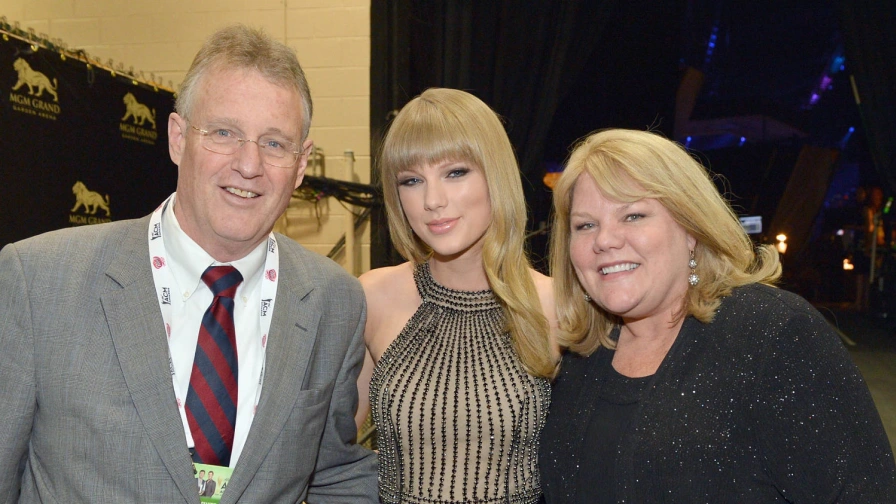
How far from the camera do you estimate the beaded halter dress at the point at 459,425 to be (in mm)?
1938

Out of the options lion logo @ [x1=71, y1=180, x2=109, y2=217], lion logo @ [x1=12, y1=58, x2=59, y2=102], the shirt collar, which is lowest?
lion logo @ [x1=71, y1=180, x2=109, y2=217]

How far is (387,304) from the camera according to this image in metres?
2.21

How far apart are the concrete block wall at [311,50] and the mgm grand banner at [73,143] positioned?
41.9 inches

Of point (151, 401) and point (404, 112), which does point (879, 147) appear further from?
point (151, 401)

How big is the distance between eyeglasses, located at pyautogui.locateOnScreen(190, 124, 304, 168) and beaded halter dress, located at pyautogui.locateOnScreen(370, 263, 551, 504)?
77 cm

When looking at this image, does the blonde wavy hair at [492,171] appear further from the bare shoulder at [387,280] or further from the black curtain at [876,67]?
the black curtain at [876,67]

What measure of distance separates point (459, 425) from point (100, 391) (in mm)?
957

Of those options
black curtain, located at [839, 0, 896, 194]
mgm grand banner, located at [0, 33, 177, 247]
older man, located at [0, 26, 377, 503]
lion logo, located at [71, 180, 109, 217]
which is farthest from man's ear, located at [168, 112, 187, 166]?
black curtain, located at [839, 0, 896, 194]

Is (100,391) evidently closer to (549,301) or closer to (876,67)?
(549,301)

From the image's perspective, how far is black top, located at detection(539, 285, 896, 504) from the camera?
1.39 metres

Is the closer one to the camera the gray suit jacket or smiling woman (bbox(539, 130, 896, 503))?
the gray suit jacket

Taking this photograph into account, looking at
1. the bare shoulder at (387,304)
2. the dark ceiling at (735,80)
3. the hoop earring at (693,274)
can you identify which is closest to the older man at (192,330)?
the bare shoulder at (387,304)

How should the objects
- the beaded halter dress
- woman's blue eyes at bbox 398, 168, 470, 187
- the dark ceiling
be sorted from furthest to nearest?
1. the dark ceiling
2. woman's blue eyes at bbox 398, 168, 470, 187
3. the beaded halter dress

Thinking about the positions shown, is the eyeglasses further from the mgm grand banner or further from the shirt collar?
the mgm grand banner
